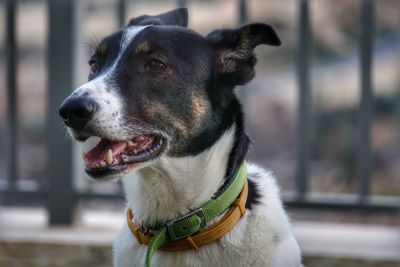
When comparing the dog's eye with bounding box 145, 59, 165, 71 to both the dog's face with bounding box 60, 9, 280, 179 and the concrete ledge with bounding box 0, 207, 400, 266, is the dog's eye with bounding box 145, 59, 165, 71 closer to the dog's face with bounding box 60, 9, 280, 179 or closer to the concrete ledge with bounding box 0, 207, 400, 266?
the dog's face with bounding box 60, 9, 280, 179

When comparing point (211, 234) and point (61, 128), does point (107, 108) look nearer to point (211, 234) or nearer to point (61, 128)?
point (211, 234)

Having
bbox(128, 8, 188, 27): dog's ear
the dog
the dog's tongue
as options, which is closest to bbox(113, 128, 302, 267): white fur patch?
the dog

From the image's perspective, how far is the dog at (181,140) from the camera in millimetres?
2986

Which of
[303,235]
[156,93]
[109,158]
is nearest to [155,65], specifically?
[156,93]

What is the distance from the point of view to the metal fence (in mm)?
4883

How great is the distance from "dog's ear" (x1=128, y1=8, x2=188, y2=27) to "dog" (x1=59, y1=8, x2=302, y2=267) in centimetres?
21

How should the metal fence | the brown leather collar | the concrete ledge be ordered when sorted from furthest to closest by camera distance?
the metal fence, the concrete ledge, the brown leather collar

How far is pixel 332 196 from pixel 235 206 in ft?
6.49

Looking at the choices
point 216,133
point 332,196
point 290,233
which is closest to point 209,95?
point 216,133

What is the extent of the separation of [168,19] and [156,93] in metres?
0.66

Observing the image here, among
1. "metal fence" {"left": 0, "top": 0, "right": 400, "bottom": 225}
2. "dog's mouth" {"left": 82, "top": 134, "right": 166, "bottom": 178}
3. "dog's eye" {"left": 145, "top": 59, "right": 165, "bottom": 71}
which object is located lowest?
"metal fence" {"left": 0, "top": 0, "right": 400, "bottom": 225}

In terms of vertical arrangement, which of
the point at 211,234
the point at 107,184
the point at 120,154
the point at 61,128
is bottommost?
the point at 107,184

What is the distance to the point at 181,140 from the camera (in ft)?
10.1

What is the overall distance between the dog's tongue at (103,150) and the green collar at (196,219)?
0.31 meters
